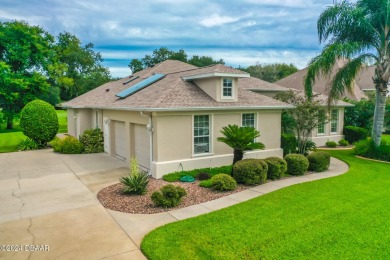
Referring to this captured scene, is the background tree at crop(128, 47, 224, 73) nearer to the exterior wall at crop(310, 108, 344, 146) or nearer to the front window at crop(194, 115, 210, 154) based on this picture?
the exterior wall at crop(310, 108, 344, 146)

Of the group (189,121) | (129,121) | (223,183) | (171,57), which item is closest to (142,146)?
(129,121)

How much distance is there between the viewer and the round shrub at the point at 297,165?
1263cm

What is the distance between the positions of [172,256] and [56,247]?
2679 mm

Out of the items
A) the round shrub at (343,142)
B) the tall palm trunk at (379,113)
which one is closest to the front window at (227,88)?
the tall palm trunk at (379,113)

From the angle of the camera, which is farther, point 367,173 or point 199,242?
point 367,173

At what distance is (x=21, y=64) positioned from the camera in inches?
1316

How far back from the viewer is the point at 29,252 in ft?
19.5

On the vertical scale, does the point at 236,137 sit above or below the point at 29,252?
above

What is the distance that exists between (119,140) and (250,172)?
8.94 metres

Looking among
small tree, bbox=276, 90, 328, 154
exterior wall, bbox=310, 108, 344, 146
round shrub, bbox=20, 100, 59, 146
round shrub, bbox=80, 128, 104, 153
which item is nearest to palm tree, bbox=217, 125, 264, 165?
small tree, bbox=276, 90, 328, 154

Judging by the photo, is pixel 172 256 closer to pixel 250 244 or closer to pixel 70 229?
pixel 250 244

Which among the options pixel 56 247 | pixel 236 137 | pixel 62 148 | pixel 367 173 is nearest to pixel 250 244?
pixel 56 247

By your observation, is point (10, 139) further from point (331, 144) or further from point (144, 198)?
point (331, 144)

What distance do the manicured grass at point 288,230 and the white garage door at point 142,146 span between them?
5.98 m
